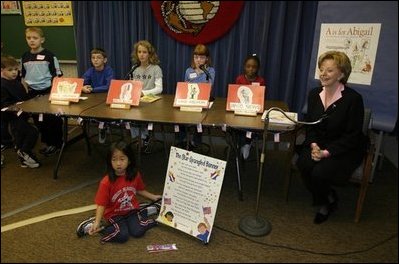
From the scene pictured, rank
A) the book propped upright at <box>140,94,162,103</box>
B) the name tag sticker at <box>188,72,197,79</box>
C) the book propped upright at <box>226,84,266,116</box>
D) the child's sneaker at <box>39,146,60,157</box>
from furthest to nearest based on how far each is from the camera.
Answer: the child's sneaker at <box>39,146,60,157</box>
the name tag sticker at <box>188,72,197,79</box>
the book propped upright at <box>140,94,162,103</box>
the book propped upright at <box>226,84,266,116</box>

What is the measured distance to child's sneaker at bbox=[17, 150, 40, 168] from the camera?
2551 millimetres

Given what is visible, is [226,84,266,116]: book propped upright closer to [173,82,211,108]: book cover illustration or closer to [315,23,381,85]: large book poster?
[173,82,211,108]: book cover illustration

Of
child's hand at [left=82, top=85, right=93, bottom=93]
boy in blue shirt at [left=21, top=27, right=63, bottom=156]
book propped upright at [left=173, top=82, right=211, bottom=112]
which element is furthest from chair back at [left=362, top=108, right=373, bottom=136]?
boy in blue shirt at [left=21, top=27, right=63, bottom=156]

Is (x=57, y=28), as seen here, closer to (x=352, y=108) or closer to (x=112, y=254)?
(x=112, y=254)

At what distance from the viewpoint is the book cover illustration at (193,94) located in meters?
2.17

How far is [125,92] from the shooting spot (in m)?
2.27

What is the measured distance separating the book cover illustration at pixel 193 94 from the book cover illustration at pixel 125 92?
0.90 feet

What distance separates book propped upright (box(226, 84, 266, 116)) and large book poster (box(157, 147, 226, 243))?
54 centimetres

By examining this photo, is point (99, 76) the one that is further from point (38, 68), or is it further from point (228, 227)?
point (228, 227)

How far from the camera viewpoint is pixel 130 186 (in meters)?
1.82

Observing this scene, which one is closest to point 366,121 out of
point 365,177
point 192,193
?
point 365,177

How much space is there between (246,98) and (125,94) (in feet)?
2.77

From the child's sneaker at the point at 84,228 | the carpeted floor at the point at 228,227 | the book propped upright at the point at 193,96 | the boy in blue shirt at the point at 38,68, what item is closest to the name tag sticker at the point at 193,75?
the book propped upright at the point at 193,96

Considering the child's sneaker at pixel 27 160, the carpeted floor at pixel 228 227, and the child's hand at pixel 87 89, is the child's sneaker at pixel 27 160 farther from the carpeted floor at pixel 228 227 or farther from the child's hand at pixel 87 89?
the child's hand at pixel 87 89
